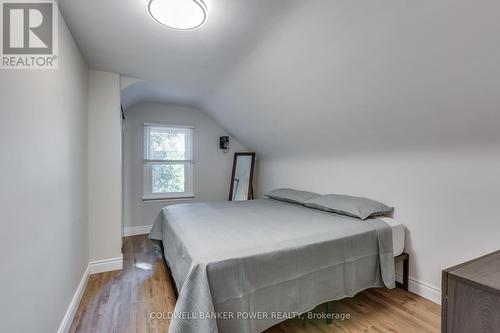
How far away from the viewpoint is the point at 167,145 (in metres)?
4.03

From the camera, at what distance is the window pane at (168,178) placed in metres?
3.96

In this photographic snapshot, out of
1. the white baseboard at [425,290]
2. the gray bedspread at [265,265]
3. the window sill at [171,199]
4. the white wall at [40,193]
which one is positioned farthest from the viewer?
the window sill at [171,199]

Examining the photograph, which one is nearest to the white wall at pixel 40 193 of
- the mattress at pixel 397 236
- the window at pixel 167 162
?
the window at pixel 167 162

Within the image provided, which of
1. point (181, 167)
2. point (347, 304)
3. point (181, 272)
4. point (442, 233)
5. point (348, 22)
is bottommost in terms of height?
point (347, 304)

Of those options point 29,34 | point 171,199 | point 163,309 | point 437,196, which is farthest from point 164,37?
point 171,199

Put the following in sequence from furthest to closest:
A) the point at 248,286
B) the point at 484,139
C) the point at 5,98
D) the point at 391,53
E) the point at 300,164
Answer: the point at 300,164 → the point at 484,139 → the point at 391,53 → the point at 248,286 → the point at 5,98

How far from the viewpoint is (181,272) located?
66.5 inches

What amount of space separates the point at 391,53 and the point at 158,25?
1.63 metres

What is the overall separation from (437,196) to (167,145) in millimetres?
3697

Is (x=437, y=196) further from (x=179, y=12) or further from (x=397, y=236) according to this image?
(x=179, y=12)

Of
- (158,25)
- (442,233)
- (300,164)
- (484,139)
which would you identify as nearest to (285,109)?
(300,164)

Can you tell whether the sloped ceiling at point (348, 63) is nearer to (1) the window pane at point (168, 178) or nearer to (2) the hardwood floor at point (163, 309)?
(2) the hardwood floor at point (163, 309)

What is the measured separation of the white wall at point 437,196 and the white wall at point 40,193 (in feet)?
8.99

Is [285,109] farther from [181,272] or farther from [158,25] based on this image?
[181,272]
